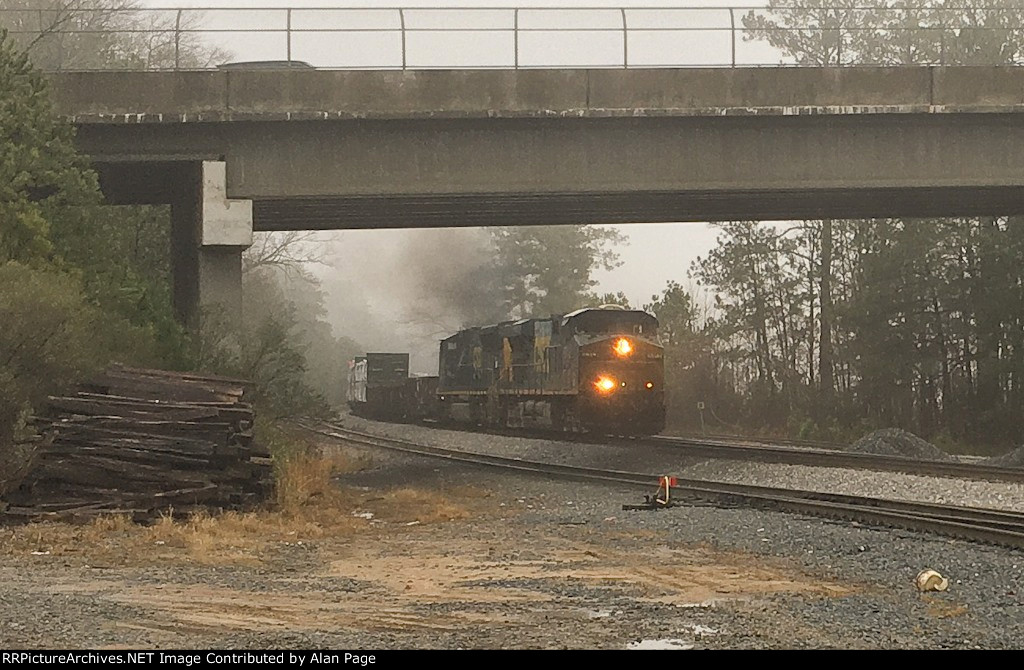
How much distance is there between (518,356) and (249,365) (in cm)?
1256

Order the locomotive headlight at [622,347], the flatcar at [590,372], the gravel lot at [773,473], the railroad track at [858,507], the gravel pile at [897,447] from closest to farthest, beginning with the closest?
the railroad track at [858,507] < the gravel lot at [773,473] < the gravel pile at [897,447] < the flatcar at [590,372] < the locomotive headlight at [622,347]

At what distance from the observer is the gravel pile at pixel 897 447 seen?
2766 cm

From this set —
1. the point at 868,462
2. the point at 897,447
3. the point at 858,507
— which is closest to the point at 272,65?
the point at 868,462

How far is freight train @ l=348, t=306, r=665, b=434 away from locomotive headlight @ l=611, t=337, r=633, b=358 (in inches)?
0.9

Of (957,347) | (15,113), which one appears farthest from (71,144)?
(957,347)

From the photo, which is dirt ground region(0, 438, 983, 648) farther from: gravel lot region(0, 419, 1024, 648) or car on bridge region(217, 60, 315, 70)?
car on bridge region(217, 60, 315, 70)

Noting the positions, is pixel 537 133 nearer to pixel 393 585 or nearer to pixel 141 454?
pixel 141 454

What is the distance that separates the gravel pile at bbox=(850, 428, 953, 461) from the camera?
1089 inches

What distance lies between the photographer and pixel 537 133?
24422 millimetres

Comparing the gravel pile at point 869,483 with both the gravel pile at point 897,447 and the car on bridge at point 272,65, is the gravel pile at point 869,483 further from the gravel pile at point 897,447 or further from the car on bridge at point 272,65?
the car on bridge at point 272,65

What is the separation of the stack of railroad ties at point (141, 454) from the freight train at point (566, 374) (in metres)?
13.8

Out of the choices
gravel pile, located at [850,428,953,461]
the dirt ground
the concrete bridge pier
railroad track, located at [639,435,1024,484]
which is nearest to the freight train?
railroad track, located at [639,435,1024,484]

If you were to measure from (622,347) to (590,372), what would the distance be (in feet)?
3.45

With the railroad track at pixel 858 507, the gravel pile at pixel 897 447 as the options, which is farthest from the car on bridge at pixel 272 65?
the gravel pile at pixel 897 447
